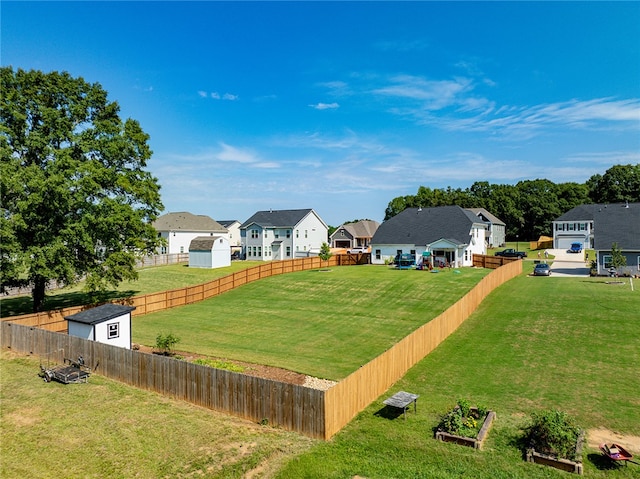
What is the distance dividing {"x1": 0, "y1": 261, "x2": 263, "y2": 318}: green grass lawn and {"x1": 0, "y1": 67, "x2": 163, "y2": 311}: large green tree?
Result: 3.67m

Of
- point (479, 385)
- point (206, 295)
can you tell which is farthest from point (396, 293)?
point (479, 385)

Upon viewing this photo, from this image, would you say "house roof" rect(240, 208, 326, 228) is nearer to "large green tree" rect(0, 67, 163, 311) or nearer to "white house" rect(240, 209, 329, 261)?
"white house" rect(240, 209, 329, 261)

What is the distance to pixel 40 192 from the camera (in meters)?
26.3

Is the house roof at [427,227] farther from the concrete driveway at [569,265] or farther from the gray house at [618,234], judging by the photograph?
the gray house at [618,234]

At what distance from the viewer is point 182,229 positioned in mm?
69188

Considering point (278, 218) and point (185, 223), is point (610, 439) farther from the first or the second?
point (185, 223)

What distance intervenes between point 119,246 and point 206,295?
27.8 ft

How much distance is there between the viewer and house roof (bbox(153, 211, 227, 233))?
68625 millimetres

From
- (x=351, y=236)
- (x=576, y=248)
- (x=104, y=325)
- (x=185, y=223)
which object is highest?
(x=185, y=223)

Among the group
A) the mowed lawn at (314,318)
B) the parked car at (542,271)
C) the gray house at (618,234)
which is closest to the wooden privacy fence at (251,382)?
the mowed lawn at (314,318)

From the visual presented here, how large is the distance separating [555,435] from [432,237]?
4138cm

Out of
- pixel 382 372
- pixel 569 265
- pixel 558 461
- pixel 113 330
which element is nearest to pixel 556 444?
pixel 558 461

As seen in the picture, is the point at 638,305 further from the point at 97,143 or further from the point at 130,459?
the point at 97,143

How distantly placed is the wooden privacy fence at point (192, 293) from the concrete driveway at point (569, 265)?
22.6 metres
